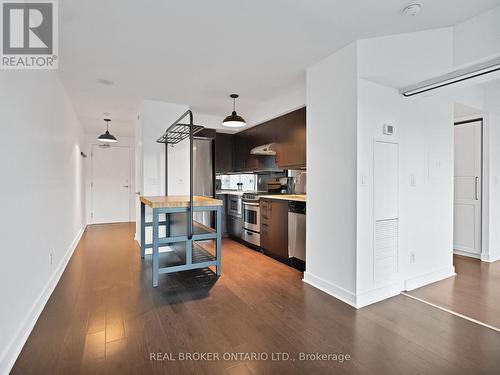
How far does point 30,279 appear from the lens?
206 centimetres

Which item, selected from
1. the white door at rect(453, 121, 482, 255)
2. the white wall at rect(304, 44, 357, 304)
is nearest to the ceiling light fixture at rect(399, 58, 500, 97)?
the white wall at rect(304, 44, 357, 304)

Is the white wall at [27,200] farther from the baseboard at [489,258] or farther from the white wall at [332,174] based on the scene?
the baseboard at [489,258]

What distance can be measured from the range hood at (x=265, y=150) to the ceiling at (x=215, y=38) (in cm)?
70

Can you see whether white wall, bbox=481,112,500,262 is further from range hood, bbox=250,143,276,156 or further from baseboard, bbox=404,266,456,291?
range hood, bbox=250,143,276,156

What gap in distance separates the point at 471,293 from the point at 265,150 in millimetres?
3040

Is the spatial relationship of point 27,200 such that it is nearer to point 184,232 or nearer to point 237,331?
point 184,232

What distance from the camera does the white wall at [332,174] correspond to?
7.89 feet

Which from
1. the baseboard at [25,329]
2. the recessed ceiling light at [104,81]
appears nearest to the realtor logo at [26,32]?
the recessed ceiling light at [104,81]

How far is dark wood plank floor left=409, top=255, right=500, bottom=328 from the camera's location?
226cm

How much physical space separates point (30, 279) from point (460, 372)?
117 inches

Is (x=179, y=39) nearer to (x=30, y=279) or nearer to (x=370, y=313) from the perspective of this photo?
(x=30, y=279)

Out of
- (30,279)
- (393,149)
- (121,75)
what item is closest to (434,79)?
(393,149)

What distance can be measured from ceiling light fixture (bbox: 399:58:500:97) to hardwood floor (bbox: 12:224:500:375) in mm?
1986

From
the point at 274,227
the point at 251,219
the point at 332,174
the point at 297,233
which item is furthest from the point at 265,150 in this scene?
the point at 332,174
